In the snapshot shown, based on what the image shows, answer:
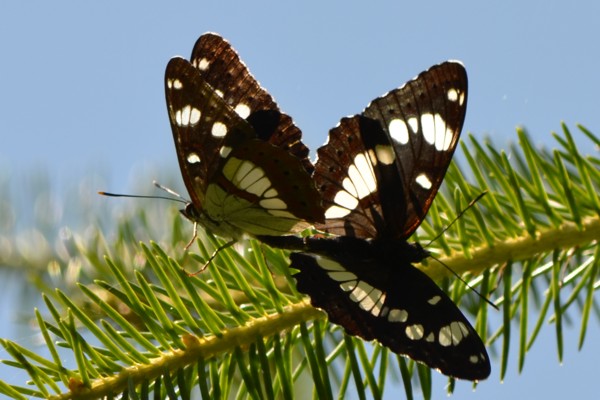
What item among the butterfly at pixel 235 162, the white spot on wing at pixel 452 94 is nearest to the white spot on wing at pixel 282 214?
the butterfly at pixel 235 162

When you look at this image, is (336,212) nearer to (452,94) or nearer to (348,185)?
(348,185)

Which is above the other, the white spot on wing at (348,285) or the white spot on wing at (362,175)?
the white spot on wing at (362,175)

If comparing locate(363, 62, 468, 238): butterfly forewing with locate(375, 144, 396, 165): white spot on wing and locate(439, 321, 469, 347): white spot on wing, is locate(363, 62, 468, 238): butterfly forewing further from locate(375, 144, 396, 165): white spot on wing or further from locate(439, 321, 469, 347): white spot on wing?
locate(439, 321, 469, 347): white spot on wing

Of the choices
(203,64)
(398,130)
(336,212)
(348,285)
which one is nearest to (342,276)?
(348,285)

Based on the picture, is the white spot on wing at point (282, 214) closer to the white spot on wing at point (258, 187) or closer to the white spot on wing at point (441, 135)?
the white spot on wing at point (258, 187)

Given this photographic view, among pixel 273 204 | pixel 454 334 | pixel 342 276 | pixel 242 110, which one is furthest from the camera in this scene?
pixel 242 110

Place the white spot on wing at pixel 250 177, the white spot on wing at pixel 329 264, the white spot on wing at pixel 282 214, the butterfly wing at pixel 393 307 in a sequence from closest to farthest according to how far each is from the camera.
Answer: the butterfly wing at pixel 393 307, the white spot on wing at pixel 329 264, the white spot on wing at pixel 282 214, the white spot on wing at pixel 250 177

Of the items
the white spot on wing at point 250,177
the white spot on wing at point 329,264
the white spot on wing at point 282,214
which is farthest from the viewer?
the white spot on wing at point 250,177

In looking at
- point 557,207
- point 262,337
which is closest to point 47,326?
point 262,337

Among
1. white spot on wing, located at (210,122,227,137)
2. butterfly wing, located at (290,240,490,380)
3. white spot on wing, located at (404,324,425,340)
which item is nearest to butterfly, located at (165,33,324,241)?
white spot on wing, located at (210,122,227,137)
